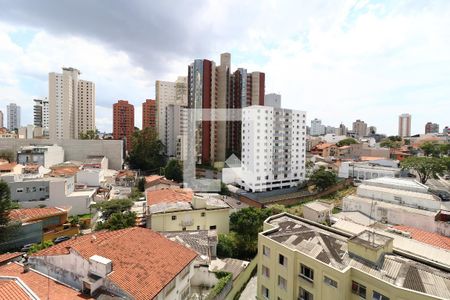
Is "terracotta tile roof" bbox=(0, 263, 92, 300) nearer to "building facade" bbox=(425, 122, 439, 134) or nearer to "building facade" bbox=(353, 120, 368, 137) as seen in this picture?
"building facade" bbox=(353, 120, 368, 137)

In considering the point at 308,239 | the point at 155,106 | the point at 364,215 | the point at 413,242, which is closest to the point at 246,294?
the point at 308,239

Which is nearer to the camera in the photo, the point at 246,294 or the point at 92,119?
the point at 246,294

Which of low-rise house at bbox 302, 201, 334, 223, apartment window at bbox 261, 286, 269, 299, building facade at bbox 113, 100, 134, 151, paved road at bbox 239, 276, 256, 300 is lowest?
paved road at bbox 239, 276, 256, 300

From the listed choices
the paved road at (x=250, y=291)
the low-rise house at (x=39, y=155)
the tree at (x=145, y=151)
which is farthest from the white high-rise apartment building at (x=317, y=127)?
the paved road at (x=250, y=291)

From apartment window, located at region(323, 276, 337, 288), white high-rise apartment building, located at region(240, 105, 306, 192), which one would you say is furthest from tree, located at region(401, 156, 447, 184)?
apartment window, located at region(323, 276, 337, 288)

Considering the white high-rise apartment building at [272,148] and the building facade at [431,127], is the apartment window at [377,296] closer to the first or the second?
the white high-rise apartment building at [272,148]

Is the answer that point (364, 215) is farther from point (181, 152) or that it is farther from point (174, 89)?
point (174, 89)

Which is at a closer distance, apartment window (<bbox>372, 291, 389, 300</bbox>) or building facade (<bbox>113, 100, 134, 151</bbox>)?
apartment window (<bbox>372, 291, 389, 300</bbox>)
